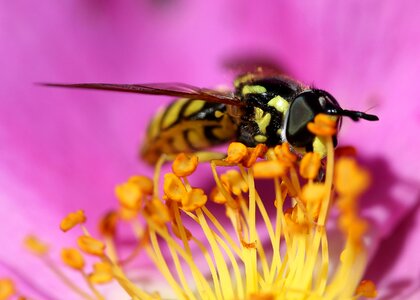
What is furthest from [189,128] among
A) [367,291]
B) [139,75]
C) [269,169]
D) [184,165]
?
[139,75]

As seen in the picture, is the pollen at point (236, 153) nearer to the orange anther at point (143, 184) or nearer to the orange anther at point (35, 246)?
the orange anther at point (143, 184)

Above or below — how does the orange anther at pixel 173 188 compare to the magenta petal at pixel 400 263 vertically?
above

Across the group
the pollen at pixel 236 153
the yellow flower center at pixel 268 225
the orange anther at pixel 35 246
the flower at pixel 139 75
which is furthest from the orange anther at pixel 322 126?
the orange anther at pixel 35 246

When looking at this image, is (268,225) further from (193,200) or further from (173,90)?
(173,90)

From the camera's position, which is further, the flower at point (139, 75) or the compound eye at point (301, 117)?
the flower at point (139, 75)

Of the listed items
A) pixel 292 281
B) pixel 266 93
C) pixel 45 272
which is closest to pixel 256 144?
pixel 266 93
